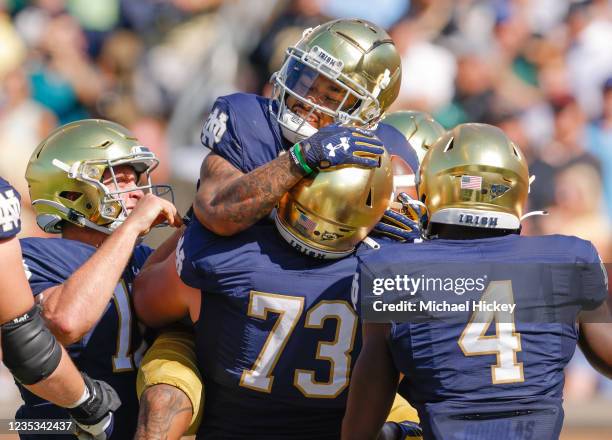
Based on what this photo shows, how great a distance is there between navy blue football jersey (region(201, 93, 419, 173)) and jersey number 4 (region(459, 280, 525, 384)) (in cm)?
99

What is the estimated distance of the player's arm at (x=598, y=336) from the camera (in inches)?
117

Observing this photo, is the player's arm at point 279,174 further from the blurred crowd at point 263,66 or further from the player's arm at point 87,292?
the blurred crowd at point 263,66

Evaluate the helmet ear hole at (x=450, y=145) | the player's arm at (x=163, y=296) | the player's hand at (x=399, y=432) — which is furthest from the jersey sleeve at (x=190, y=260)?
the helmet ear hole at (x=450, y=145)

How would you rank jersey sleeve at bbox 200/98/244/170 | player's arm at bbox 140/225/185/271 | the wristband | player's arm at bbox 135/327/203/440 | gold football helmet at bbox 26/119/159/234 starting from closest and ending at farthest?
the wristband → player's arm at bbox 135/327/203/440 → jersey sleeve at bbox 200/98/244/170 → player's arm at bbox 140/225/185/271 → gold football helmet at bbox 26/119/159/234

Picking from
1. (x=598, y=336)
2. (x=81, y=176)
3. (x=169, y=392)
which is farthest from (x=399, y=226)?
(x=81, y=176)

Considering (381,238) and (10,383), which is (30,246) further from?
(10,383)

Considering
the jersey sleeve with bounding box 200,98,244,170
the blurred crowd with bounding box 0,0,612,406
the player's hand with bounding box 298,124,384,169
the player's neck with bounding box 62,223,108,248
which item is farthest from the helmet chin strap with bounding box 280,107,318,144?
the blurred crowd with bounding box 0,0,612,406

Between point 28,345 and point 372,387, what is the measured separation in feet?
3.11

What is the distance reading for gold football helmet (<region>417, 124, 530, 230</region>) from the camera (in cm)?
294

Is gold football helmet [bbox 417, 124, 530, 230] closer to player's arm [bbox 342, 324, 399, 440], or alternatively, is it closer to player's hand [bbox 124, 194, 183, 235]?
player's arm [bbox 342, 324, 399, 440]

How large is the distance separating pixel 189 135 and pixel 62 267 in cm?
362

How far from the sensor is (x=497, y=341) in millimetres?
2791

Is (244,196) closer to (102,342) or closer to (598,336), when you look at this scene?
(102,342)

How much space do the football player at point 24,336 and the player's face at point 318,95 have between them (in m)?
1.09
